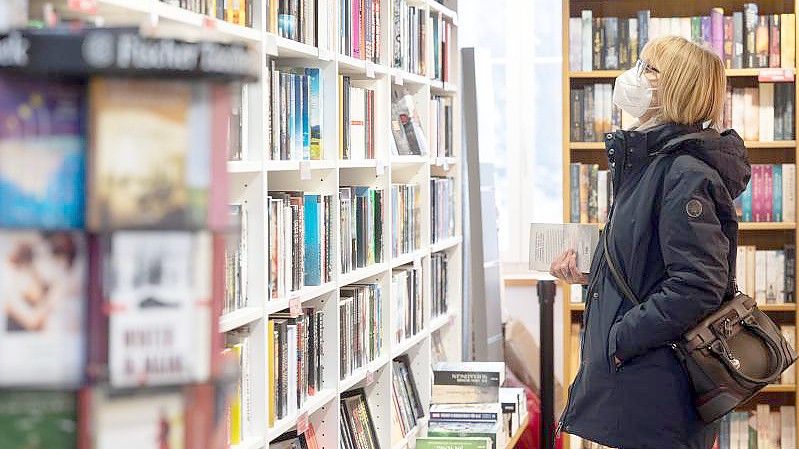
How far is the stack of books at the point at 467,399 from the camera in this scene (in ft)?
13.5

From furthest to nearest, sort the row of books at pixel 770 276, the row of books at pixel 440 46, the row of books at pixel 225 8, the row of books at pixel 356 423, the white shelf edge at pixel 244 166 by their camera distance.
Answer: the row of books at pixel 770 276 < the row of books at pixel 440 46 < the row of books at pixel 356 423 < the white shelf edge at pixel 244 166 < the row of books at pixel 225 8

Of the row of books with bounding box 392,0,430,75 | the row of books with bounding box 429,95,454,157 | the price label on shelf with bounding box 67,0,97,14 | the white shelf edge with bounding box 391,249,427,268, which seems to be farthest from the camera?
the row of books with bounding box 429,95,454,157

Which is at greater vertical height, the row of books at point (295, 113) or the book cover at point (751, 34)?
the book cover at point (751, 34)

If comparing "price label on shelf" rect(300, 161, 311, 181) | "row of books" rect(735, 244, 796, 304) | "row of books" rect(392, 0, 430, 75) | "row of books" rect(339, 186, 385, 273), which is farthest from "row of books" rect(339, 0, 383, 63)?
"row of books" rect(735, 244, 796, 304)

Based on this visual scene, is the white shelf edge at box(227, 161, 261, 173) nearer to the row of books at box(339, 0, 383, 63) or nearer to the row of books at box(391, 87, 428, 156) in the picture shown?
the row of books at box(339, 0, 383, 63)

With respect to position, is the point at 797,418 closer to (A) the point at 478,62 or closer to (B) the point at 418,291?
(B) the point at 418,291

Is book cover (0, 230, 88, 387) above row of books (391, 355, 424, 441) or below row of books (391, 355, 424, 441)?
above

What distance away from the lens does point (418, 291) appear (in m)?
4.23

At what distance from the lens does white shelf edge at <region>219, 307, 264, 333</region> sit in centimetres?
246

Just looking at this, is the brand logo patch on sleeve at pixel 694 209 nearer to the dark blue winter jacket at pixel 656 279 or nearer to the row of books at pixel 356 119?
the dark blue winter jacket at pixel 656 279

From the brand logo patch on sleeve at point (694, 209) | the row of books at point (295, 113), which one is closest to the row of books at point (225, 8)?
the row of books at point (295, 113)

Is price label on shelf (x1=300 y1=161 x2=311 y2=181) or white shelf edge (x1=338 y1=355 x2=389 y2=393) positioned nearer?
price label on shelf (x1=300 y1=161 x2=311 y2=181)

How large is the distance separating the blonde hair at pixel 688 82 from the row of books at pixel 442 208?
174 cm

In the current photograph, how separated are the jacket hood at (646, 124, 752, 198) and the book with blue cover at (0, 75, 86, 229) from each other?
1.78 m
